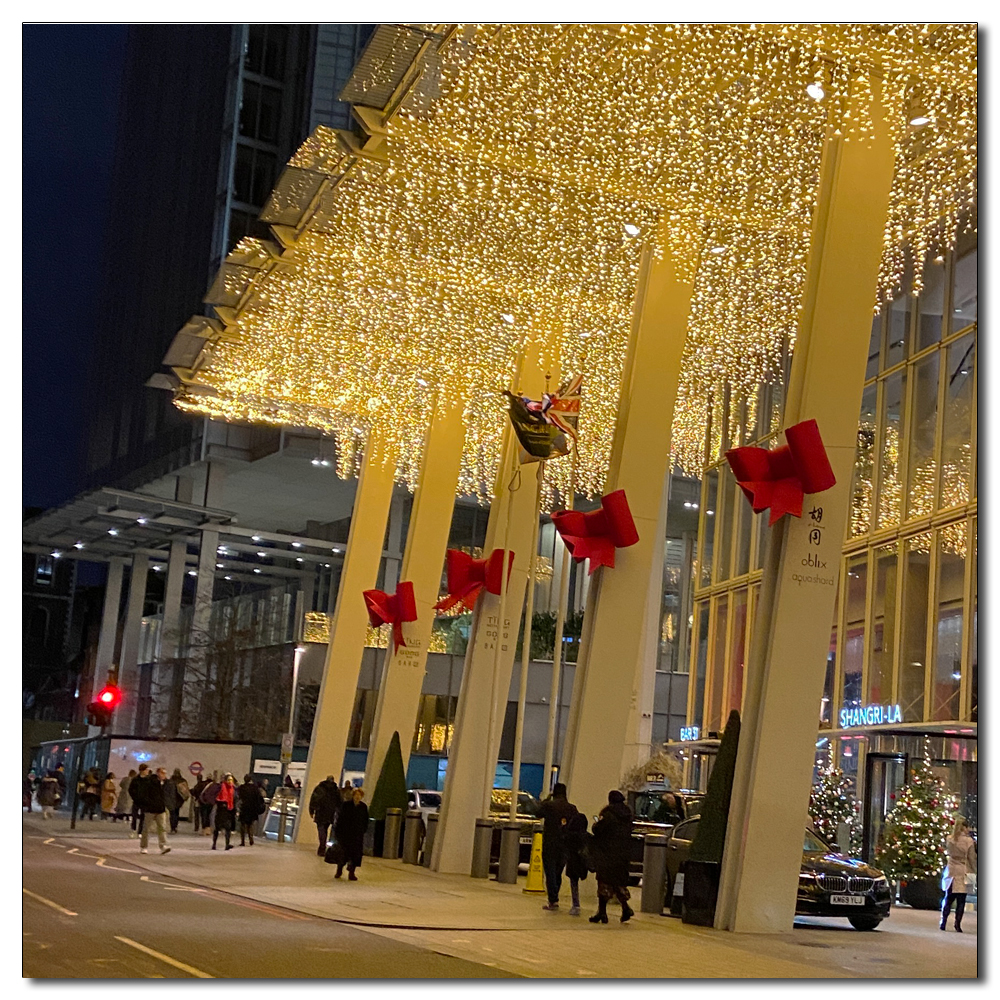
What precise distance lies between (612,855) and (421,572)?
457 inches

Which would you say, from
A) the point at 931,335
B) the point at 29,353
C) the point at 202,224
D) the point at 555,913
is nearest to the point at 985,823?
the point at 555,913

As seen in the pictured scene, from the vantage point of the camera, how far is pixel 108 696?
68.5ft

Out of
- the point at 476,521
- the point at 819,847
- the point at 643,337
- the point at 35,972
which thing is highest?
the point at 476,521

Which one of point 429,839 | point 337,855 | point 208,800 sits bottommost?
point 337,855

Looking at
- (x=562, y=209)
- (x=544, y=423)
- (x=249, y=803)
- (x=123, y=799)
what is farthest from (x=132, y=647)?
(x=562, y=209)

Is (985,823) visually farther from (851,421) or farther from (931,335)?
(931,335)

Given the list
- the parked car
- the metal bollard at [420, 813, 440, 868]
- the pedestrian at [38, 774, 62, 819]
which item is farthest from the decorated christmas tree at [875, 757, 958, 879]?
the pedestrian at [38, 774, 62, 819]

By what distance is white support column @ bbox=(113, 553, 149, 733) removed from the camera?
129 ft

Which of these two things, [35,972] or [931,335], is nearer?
[35,972]

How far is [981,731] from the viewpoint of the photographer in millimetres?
11180

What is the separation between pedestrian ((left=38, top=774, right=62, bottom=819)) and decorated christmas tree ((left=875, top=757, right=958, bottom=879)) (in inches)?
928

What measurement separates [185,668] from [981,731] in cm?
4386

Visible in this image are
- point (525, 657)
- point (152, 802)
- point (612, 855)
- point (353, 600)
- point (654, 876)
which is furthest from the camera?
point (353, 600)

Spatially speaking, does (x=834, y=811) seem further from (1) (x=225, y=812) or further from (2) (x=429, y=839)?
(1) (x=225, y=812)
